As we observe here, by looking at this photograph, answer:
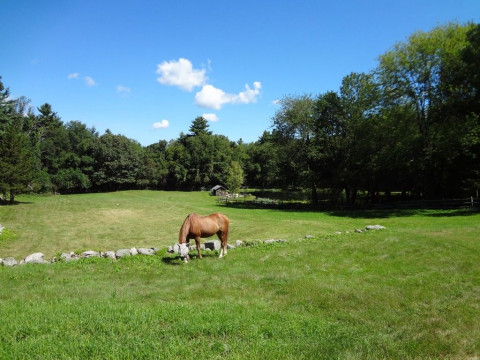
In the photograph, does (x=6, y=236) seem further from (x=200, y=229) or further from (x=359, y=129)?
(x=359, y=129)

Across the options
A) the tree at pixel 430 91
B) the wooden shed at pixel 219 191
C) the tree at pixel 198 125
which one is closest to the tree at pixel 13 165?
the wooden shed at pixel 219 191

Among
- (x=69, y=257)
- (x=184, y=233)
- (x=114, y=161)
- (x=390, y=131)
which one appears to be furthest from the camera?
(x=114, y=161)

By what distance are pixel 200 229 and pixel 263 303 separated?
6.46 meters

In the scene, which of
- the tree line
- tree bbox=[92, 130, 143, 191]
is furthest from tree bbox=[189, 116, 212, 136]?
the tree line

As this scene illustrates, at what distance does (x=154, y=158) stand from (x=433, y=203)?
8080cm

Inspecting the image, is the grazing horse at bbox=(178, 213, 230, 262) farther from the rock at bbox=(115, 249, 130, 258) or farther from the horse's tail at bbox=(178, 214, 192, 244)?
the rock at bbox=(115, 249, 130, 258)

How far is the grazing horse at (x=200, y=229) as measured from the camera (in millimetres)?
12766

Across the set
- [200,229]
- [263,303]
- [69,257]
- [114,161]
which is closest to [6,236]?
[69,257]

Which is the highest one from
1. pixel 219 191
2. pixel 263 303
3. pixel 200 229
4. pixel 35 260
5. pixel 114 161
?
pixel 114 161

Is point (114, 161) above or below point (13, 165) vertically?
above

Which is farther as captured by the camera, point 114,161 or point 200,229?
point 114,161

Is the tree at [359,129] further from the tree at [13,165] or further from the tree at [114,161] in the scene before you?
the tree at [114,161]

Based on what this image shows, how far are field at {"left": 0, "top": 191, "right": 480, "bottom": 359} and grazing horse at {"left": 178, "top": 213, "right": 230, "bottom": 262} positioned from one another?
2.57 feet

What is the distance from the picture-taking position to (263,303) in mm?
7180
